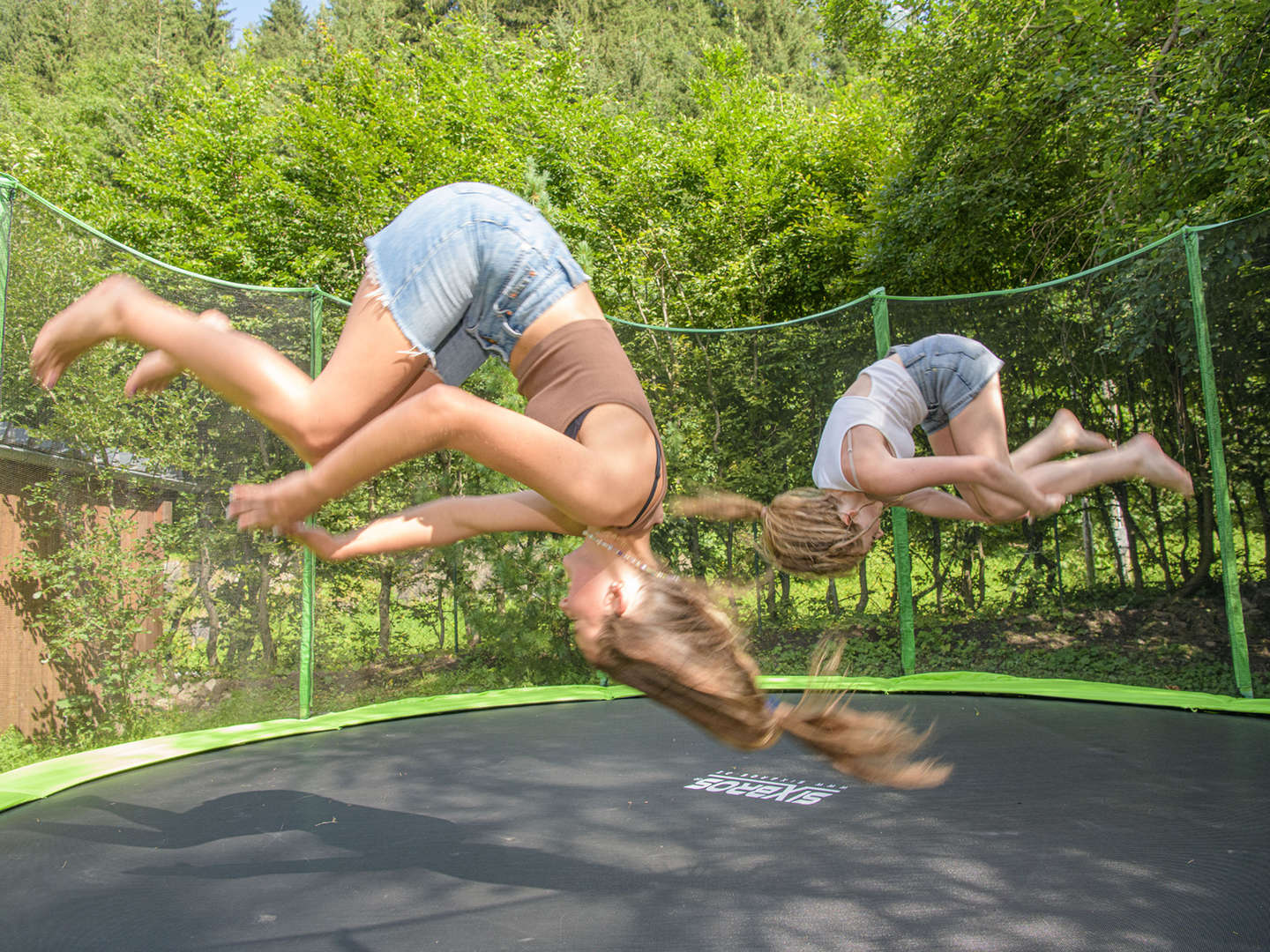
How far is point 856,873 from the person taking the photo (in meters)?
1.60

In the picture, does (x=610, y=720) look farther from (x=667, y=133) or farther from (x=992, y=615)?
(x=667, y=133)

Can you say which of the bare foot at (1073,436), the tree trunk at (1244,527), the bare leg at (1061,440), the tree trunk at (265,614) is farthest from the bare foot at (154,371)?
the tree trunk at (1244,527)

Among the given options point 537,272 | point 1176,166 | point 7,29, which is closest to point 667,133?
point 1176,166

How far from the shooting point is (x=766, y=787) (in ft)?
7.59

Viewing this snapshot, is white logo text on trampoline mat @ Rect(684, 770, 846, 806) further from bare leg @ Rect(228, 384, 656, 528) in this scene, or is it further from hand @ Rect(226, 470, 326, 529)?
hand @ Rect(226, 470, 326, 529)

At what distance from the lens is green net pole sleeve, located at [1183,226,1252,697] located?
3.10 meters

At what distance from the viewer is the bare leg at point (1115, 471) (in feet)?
6.93

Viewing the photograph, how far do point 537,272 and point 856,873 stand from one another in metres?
1.19

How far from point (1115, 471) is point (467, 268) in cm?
169

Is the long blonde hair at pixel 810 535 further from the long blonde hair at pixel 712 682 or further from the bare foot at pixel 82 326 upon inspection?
the bare foot at pixel 82 326

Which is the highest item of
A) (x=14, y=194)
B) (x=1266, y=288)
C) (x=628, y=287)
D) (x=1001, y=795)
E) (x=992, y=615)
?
(x=628, y=287)

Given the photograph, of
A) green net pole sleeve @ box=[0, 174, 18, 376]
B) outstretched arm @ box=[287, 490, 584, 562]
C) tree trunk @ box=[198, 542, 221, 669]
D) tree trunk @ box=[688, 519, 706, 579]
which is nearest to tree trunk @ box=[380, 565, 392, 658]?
tree trunk @ box=[198, 542, 221, 669]

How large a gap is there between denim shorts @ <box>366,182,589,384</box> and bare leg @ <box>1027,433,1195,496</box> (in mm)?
1388

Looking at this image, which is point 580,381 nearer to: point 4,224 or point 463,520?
point 463,520
